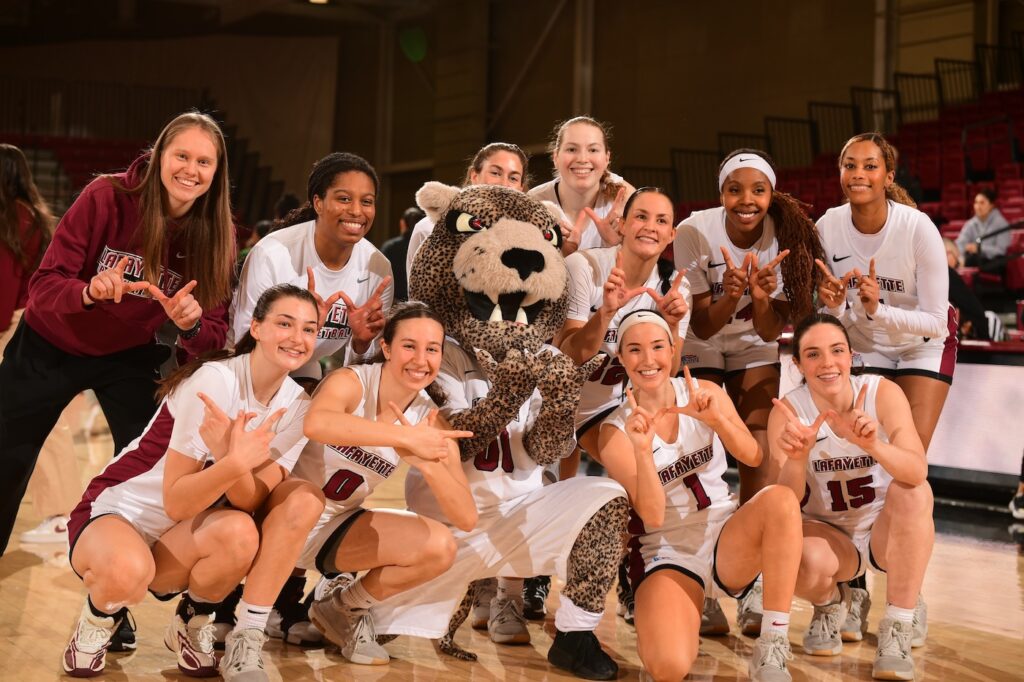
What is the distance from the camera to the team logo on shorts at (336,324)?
11.0ft

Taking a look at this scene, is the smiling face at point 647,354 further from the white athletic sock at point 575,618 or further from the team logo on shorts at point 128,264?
the team logo on shorts at point 128,264

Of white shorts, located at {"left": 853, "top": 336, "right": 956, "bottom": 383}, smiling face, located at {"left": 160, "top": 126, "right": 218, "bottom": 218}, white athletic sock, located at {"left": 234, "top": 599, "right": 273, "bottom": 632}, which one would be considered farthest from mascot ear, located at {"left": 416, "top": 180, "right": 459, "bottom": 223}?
white shorts, located at {"left": 853, "top": 336, "right": 956, "bottom": 383}

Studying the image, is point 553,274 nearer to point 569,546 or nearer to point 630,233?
point 630,233

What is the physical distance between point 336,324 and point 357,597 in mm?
831

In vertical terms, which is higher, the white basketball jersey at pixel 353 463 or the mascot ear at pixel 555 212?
the mascot ear at pixel 555 212

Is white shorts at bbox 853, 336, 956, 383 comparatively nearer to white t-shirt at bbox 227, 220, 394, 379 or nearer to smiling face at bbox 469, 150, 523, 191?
smiling face at bbox 469, 150, 523, 191

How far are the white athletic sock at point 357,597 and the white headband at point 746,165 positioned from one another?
175 centimetres

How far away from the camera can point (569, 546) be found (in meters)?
3.07

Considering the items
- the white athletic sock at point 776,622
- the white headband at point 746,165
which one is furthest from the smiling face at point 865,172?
the white athletic sock at point 776,622

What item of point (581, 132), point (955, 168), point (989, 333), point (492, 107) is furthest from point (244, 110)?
point (581, 132)

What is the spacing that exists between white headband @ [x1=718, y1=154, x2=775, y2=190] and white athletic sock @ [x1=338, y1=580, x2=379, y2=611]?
175 cm

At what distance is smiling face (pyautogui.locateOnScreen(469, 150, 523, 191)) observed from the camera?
12.4 ft

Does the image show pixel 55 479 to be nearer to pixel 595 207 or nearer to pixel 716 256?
pixel 595 207

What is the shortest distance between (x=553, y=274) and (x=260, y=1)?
13666 mm
